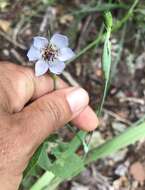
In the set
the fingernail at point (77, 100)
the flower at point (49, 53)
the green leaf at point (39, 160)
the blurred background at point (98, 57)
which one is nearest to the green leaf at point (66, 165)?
the green leaf at point (39, 160)

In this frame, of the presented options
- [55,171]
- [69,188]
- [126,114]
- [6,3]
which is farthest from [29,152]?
[6,3]

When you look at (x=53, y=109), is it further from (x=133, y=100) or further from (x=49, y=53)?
(x=133, y=100)

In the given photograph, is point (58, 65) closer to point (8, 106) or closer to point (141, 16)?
point (8, 106)

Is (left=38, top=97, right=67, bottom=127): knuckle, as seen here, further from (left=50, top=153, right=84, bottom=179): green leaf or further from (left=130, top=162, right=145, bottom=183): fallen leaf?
(left=130, top=162, right=145, bottom=183): fallen leaf

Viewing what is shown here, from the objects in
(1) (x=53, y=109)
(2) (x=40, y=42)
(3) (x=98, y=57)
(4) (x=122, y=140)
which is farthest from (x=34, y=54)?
(3) (x=98, y=57)

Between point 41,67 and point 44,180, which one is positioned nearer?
point 41,67

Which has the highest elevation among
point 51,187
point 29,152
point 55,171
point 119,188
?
point 29,152
